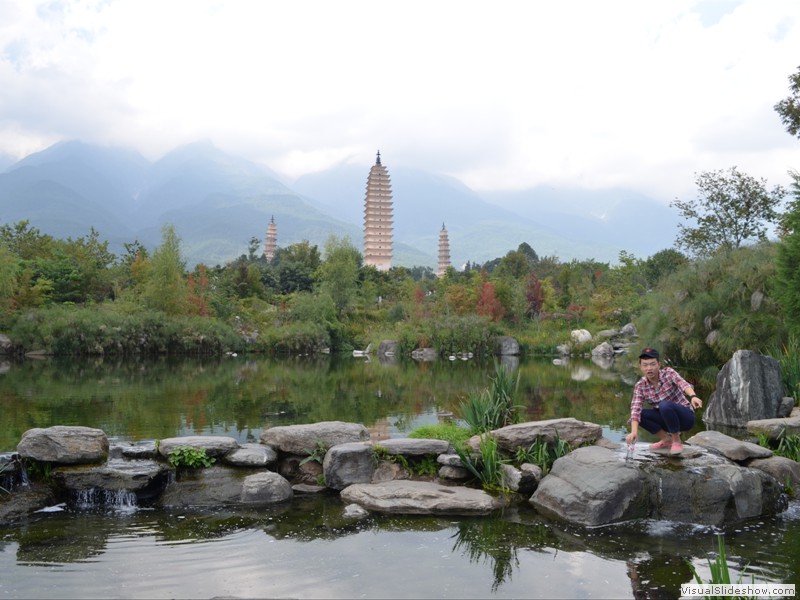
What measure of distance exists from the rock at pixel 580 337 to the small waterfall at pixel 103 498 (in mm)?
30650

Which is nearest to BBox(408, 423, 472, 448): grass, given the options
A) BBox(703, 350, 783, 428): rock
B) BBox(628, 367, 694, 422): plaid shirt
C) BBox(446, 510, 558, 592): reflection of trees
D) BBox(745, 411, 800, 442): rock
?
BBox(446, 510, 558, 592): reflection of trees

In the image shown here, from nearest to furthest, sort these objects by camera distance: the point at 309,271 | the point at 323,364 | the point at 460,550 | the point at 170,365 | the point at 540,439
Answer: the point at 460,550 → the point at 540,439 → the point at 170,365 → the point at 323,364 → the point at 309,271

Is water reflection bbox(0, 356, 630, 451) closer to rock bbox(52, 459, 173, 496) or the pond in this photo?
rock bbox(52, 459, 173, 496)

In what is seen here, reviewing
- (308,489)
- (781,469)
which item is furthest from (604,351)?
(308,489)

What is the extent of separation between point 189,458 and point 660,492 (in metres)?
4.90

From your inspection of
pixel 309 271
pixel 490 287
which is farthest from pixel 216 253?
pixel 490 287

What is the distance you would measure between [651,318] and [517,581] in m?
14.6

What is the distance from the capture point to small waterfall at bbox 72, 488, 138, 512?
274 inches

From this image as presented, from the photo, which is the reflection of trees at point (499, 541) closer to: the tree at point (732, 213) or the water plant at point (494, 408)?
the water plant at point (494, 408)

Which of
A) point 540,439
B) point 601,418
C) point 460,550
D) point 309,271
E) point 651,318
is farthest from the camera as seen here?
point 309,271

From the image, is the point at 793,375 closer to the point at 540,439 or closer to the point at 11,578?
the point at 540,439

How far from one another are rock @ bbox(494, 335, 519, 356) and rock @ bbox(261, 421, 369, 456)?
94.3 ft

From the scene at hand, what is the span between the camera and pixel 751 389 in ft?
36.0

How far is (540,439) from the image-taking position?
7.64 m
